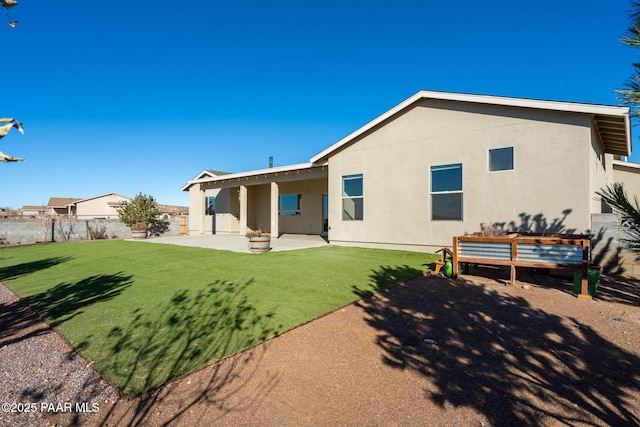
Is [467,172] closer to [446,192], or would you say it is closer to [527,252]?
[446,192]

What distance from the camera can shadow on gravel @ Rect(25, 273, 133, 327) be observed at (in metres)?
4.57

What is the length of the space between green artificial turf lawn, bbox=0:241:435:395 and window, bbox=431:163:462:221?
4.98 ft

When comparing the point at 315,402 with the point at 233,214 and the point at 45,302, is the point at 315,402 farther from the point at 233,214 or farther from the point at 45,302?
the point at 233,214

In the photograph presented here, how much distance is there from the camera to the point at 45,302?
5.21 meters

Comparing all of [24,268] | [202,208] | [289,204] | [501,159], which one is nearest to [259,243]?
[24,268]

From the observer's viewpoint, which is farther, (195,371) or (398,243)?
(398,243)

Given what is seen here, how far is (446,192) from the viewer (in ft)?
31.3

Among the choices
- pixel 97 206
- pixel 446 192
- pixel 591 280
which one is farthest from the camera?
pixel 97 206

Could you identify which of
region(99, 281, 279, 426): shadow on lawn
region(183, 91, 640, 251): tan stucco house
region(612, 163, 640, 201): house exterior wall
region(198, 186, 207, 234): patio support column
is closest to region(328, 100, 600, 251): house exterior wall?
region(183, 91, 640, 251): tan stucco house

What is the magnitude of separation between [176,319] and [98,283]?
3.64 m

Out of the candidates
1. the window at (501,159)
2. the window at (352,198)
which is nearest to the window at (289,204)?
the window at (352,198)

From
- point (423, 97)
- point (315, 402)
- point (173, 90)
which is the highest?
point (173, 90)

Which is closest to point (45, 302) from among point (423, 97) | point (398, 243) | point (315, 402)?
point (315, 402)

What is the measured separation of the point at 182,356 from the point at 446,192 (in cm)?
869
